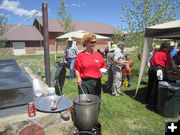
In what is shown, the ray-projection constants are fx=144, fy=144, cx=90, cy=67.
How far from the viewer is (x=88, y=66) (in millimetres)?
2805

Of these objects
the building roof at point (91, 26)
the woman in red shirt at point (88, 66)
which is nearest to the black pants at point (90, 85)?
the woman in red shirt at point (88, 66)

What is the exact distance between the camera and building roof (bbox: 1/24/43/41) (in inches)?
982

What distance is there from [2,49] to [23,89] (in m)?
24.9

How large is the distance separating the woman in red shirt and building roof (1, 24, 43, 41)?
25.4 metres

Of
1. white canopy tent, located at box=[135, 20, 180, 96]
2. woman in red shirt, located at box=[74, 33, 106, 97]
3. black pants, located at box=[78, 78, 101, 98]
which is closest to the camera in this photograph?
woman in red shirt, located at box=[74, 33, 106, 97]

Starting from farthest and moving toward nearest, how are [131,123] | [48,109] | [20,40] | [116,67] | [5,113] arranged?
1. [20,40]
2. [116,67]
3. [131,123]
4. [48,109]
5. [5,113]

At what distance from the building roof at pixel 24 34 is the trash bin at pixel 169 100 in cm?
2594

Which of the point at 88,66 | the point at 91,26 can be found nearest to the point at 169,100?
the point at 88,66

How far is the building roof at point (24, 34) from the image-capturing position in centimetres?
2494

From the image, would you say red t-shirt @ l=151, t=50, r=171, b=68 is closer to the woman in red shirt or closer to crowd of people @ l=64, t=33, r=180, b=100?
crowd of people @ l=64, t=33, r=180, b=100

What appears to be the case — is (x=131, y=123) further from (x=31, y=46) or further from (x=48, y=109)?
(x=31, y=46)

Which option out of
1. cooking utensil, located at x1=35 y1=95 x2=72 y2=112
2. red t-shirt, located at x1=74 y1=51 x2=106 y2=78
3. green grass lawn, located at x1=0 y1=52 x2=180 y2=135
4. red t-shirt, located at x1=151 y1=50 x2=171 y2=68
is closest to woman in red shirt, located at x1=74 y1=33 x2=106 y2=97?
red t-shirt, located at x1=74 y1=51 x2=106 y2=78

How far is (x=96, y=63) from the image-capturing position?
2.85m

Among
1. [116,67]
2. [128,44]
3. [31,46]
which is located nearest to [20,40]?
[31,46]
